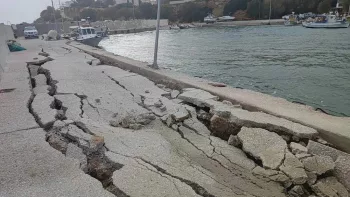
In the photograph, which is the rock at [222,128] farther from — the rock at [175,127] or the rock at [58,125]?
the rock at [58,125]

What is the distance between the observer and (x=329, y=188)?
294 cm

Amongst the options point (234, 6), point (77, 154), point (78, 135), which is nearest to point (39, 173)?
point (77, 154)

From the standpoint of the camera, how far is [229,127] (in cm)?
418

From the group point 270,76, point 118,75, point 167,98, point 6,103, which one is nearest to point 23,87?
point 6,103

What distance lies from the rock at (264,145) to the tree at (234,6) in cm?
9094

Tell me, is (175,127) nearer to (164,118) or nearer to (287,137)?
(164,118)

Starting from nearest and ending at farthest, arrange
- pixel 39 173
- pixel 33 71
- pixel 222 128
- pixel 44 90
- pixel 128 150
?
pixel 39 173 < pixel 128 150 < pixel 222 128 < pixel 44 90 < pixel 33 71

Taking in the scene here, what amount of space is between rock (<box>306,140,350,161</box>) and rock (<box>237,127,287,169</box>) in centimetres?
29

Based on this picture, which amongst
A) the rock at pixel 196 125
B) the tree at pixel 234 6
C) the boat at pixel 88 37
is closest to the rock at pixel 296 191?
the rock at pixel 196 125

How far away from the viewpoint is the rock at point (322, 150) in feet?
10.4

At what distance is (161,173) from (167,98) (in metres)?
2.80

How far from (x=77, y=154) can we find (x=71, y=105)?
81.4 inches

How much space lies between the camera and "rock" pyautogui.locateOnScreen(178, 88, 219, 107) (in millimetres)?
5137

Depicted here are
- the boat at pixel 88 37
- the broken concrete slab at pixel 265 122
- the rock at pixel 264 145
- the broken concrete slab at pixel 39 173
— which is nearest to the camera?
the broken concrete slab at pixel 39 173
